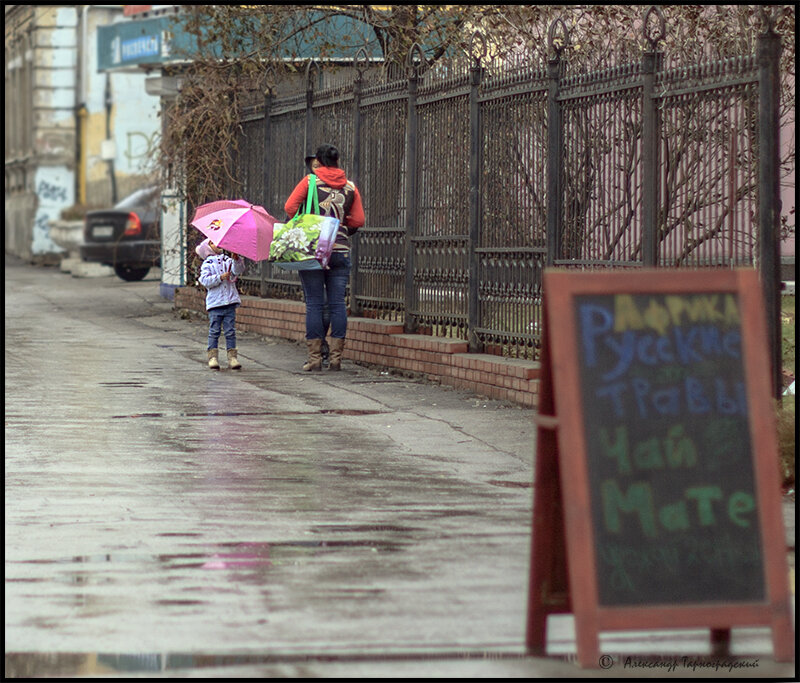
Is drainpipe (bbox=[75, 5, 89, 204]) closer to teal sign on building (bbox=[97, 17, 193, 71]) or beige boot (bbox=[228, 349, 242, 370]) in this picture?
teal sign on building (bbox=[97, 17, 193, 71])

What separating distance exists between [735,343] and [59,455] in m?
5.44

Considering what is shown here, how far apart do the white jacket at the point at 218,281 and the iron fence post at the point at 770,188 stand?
6.33m

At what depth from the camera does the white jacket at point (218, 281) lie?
14820 millimetres

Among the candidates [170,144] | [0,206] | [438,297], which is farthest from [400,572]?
[170,144]

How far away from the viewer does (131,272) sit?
99.0ft

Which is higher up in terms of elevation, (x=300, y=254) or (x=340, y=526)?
(x=300, y=254)

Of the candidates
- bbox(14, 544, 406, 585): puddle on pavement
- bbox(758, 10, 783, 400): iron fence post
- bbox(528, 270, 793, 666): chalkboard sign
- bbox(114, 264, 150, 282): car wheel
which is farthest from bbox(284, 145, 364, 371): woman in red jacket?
bbox(114, 264, 150, 282): car wheel

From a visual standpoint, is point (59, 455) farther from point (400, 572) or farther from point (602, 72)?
point (602, 72)

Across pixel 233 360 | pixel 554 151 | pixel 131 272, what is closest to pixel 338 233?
pixel 233 360

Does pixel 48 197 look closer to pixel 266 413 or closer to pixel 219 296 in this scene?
pixel 219 296

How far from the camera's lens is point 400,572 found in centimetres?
666

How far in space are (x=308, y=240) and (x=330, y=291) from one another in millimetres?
615

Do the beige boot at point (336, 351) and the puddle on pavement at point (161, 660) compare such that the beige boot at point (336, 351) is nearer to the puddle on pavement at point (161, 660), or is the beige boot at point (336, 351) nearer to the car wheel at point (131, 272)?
the puddle on pavement at point (161, 660)

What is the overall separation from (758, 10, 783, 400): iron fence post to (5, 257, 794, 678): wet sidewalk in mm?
1532
